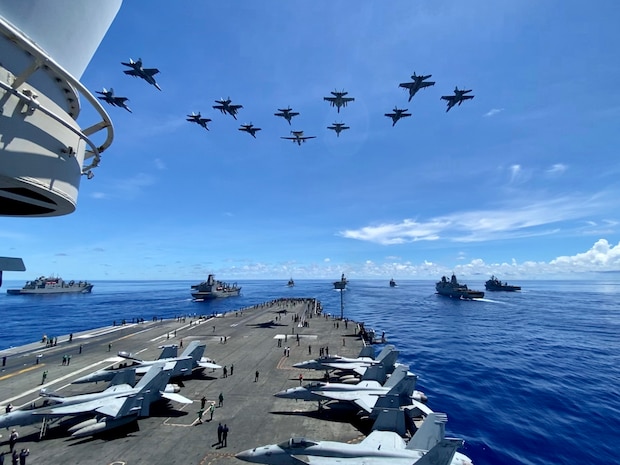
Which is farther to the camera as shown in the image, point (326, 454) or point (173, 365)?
point (173, 365)

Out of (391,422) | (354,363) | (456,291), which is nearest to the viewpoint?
(391,422)

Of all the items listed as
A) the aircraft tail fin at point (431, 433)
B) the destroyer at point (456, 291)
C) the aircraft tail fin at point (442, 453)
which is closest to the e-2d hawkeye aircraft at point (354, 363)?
the aircraft tail fin at point (431, 433)

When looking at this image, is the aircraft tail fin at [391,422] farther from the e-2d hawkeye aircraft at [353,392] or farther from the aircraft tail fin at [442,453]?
the aircraft tail fin at [442,453]

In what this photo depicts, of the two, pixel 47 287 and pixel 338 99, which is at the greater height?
pixel 338 99

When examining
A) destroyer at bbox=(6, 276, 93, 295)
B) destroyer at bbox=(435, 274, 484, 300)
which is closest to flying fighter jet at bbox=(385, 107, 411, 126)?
destroyer at bbox=(435, 274, 484, 300)

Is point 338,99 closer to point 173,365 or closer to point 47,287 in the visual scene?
point 173,365

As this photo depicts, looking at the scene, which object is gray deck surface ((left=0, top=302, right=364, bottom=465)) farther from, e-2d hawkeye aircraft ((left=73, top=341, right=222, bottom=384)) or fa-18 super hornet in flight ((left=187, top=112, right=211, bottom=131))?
fa-18 super hornet in flight ((left=187, top=112, right=211, bottom=131))

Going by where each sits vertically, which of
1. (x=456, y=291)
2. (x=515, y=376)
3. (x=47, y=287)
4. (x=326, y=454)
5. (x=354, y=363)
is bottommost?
(x=515, y=376)

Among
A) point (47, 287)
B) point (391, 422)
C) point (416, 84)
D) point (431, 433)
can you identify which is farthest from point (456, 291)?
point (47, 287)
